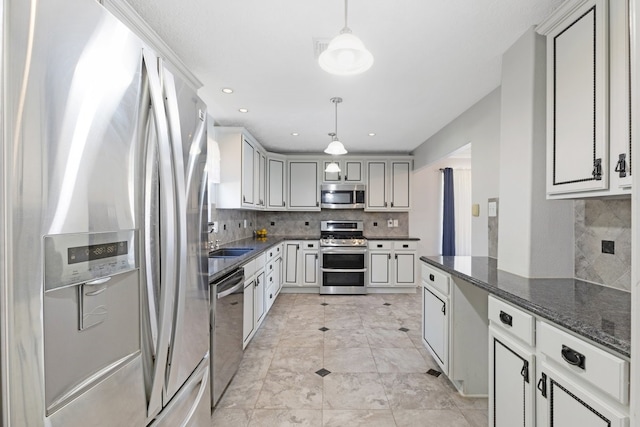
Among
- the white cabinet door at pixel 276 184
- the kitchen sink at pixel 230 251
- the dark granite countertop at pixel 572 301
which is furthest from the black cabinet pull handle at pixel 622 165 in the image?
the white cabinet door at pixel 276 184

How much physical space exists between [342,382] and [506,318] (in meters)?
1.35

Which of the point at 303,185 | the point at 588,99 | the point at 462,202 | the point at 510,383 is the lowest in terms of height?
the point at 510,383

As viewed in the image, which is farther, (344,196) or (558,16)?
(344,196)

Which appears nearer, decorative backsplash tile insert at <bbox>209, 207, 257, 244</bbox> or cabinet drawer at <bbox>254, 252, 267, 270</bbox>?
cabinet drawer at <bbox>254, 252, 267, 270</bbox>

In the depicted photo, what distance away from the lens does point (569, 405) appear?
109 cm

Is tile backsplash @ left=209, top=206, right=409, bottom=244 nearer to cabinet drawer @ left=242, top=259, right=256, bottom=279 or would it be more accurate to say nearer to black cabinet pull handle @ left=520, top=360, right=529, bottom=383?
cabinet drawer @ left=242, top=259, right=256, bottom=279

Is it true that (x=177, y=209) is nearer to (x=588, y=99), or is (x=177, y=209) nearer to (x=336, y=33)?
(x=336, y=33)

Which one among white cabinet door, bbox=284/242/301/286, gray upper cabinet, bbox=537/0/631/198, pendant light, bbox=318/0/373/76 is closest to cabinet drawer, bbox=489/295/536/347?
gray upper cabinet, bbox=537/0/631/198

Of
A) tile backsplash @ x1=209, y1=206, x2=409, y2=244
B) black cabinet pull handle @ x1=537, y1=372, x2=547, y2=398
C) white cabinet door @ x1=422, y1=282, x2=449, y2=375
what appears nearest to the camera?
black cabinet pull handle @ x1=537, y1=372, x2=547, y2=398

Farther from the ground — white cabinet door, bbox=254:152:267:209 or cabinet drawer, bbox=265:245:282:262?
white cabinet door, bbox=254:152:267:209

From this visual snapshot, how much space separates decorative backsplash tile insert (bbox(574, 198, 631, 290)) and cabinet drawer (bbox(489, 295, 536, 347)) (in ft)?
2.09

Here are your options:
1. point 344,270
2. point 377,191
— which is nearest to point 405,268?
point 344,270

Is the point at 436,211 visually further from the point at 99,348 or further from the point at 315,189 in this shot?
the point at 99,348

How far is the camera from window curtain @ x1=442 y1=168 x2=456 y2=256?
5211mm
